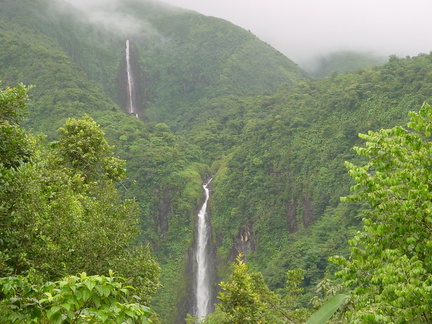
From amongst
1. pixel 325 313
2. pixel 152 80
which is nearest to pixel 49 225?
pixel 325 313

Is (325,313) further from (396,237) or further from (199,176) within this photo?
(199,176)

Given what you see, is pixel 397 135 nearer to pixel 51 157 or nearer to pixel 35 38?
pixel 51 157

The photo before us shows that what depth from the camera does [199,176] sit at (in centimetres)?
5384

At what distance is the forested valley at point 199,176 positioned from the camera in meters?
6.70

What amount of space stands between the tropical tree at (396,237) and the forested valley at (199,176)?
34 mm

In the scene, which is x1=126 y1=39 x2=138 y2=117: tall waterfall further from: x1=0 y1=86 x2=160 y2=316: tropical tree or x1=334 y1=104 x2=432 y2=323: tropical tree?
x1=334 y1=104 x2=432 y2=323: tropical tree

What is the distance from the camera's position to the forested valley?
22.0 ft

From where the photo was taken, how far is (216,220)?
152 feet

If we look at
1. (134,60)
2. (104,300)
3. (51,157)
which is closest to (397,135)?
(104,300)

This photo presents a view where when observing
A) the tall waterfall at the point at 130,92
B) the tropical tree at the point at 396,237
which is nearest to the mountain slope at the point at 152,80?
the tall waterfall at the point at 130,92

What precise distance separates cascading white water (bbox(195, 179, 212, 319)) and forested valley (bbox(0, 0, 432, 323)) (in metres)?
0.73

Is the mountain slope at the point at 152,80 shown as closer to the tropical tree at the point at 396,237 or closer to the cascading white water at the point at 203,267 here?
the cascading white water at the point at 203,267

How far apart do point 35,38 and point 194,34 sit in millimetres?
46156

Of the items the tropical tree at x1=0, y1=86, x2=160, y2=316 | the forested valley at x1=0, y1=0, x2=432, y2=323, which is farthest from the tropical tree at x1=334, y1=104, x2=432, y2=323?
the tropical tree at x1=0, y1=86, x2=160, y2=316
